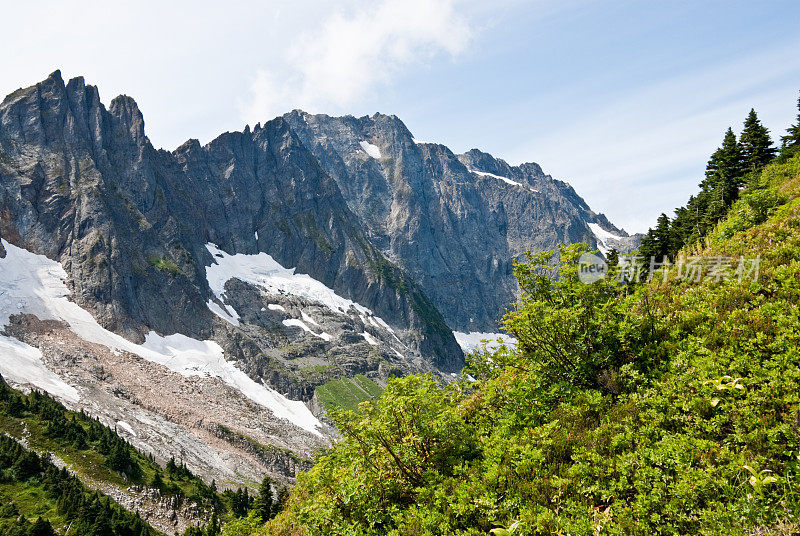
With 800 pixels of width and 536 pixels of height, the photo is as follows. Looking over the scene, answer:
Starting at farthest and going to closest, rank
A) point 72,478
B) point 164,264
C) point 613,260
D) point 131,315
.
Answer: point 164,264 → point 131,315 → point 72,478 → point 613,260

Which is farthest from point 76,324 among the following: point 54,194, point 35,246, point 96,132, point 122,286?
point 96,132

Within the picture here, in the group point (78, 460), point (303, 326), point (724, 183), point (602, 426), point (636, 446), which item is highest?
point (724, 183)

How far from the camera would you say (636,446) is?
9312mm

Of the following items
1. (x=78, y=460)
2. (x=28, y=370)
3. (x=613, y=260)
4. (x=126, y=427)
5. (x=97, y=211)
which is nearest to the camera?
(x=613, y=260)

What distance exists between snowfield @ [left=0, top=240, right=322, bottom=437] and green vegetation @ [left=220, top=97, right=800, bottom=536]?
134036 millimetres

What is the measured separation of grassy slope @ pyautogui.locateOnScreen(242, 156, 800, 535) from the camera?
Answer: 750 centimetres

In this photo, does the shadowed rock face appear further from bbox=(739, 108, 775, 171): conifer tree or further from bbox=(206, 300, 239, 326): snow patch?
bbox=(739, 108, 775, 171): conifer tree

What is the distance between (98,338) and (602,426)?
510 feet

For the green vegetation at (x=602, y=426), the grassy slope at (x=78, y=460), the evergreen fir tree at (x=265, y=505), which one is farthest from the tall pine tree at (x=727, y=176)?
the grassy slope at (x=78, y=460)

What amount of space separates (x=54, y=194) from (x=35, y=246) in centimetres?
2175

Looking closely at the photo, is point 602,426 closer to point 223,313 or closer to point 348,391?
point 348,391

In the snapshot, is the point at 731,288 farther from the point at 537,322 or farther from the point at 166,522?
the point at 166,522

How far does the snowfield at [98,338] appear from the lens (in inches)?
5044

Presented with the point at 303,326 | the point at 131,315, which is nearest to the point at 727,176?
the point at 131,315
